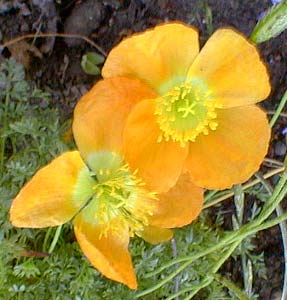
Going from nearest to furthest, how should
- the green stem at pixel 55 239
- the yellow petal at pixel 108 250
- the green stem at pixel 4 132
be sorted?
1. the yellow petal at pixel 108 250
2. the green stem at pixel 55 239
3. the green stem at pixel 4 132

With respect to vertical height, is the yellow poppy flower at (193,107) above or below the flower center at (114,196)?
above

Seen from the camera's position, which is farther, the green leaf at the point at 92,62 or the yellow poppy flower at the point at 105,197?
the green leaf at the point at 92,62

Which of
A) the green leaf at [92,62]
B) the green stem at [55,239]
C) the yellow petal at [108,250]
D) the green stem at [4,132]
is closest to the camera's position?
the yellow petal at [108,250]

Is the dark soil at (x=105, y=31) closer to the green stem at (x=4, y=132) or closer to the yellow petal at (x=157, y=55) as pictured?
the green stem at (x=4, y=132)

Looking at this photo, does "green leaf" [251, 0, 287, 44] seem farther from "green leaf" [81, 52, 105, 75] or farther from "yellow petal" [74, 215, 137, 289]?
"green leaf" [81, 52, 105, 75]

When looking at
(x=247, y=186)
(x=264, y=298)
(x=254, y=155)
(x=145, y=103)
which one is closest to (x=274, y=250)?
(x=264, y=298)

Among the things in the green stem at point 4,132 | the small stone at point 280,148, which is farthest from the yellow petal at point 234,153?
the small stone at point 280,148

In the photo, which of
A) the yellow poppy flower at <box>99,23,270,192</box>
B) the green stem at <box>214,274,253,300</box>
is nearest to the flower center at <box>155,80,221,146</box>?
the yellow poppy flower at <box>99,23,270,192</box>

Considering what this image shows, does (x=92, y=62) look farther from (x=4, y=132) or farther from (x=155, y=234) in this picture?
(x=155, y=234)
